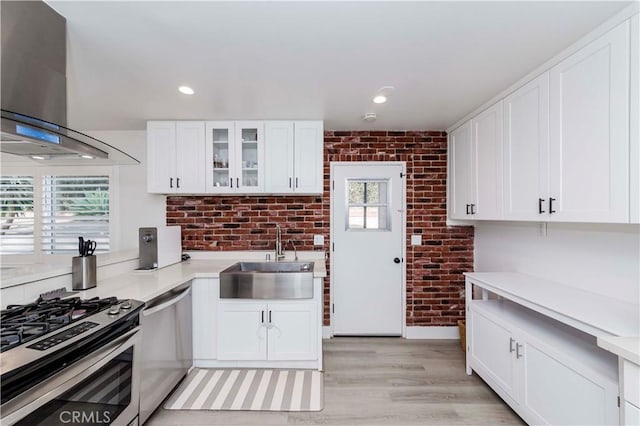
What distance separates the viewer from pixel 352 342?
325cm

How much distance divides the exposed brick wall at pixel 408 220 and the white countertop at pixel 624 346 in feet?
6.70

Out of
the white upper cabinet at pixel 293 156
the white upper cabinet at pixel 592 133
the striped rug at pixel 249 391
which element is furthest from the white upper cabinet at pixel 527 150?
the striped rug at pixel 249 391

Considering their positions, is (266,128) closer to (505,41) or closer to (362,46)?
(362,46)

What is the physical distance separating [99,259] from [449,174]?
11.3 feet

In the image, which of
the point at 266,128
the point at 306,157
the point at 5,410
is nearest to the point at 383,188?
the point at 306,157

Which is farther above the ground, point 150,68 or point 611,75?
point 150,68

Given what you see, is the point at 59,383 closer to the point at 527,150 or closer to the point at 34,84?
the point at 34,84

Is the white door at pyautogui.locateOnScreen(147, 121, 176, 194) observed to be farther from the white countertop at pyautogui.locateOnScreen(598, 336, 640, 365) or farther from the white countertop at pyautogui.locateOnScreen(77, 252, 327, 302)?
the white countertop at pyautogui.locateOnScreen(598, 336, 640, 365)

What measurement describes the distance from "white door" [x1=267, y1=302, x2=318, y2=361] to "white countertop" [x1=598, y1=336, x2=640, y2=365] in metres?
1.84

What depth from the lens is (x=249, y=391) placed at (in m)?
2.32

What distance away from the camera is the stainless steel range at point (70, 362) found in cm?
106

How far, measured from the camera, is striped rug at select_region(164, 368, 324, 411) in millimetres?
2154

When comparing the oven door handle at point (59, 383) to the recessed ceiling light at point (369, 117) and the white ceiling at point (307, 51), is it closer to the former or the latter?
the white ceiling at point (307, 51)

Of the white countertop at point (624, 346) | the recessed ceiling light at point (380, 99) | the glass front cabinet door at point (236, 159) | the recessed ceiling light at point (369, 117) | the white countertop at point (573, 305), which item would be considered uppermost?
the recessed ceiling light at point (380, 99)
